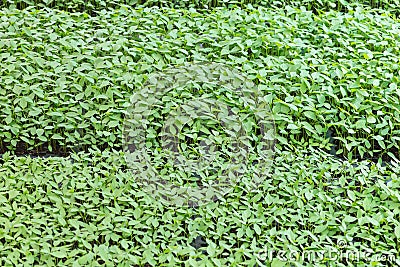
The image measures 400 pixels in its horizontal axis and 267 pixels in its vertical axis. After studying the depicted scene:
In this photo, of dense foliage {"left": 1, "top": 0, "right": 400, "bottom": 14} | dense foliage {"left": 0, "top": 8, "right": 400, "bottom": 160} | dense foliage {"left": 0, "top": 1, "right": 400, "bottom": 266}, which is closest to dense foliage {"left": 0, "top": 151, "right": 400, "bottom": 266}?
dense foliage {"left": 0, "top": 1, "right": 400, "bottom": 266}

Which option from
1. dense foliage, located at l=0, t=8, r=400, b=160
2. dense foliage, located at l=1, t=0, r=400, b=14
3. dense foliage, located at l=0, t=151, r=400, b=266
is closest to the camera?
dense foliage, located at l=0, t=151, r=400, b=266

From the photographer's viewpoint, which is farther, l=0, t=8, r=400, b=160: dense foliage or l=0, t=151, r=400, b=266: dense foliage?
l=0, t=8, r=400, b=160: dense foliage

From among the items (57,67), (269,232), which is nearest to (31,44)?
(57,67)

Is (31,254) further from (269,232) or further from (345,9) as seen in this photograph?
(345,9)

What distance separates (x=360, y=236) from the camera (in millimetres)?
3104

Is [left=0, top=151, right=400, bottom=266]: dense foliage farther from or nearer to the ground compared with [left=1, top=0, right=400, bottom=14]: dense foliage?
nearer to the ground

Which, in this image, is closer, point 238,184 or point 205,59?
point 238,184

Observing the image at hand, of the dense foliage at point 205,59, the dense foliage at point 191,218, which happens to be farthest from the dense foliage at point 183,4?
the dense foliage at point 191,218

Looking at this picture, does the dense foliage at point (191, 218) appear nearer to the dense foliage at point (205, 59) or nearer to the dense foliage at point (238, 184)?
the dense foliage at point (238, 184)

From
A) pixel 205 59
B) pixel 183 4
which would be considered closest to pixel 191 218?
pixel 205 59

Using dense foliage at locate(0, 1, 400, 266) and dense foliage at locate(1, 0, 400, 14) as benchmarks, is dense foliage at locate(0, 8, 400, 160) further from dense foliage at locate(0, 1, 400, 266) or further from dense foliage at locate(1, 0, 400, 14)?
dense foliage at locate(1, 0, 400, 14)

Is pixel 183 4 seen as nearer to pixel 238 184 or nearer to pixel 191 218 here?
pixel 238 184

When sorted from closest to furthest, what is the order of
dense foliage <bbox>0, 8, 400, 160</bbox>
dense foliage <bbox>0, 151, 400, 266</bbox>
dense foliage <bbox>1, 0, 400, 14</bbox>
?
1. dense foliage <bbox>0, 151, 400, 266</bbox>
2. dense foliage <bbox>0, 8, 400, 160</bbox>
3. dense foliage <bbox>1, 0, 400, 14</bbox>

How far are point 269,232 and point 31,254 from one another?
1.06 m
